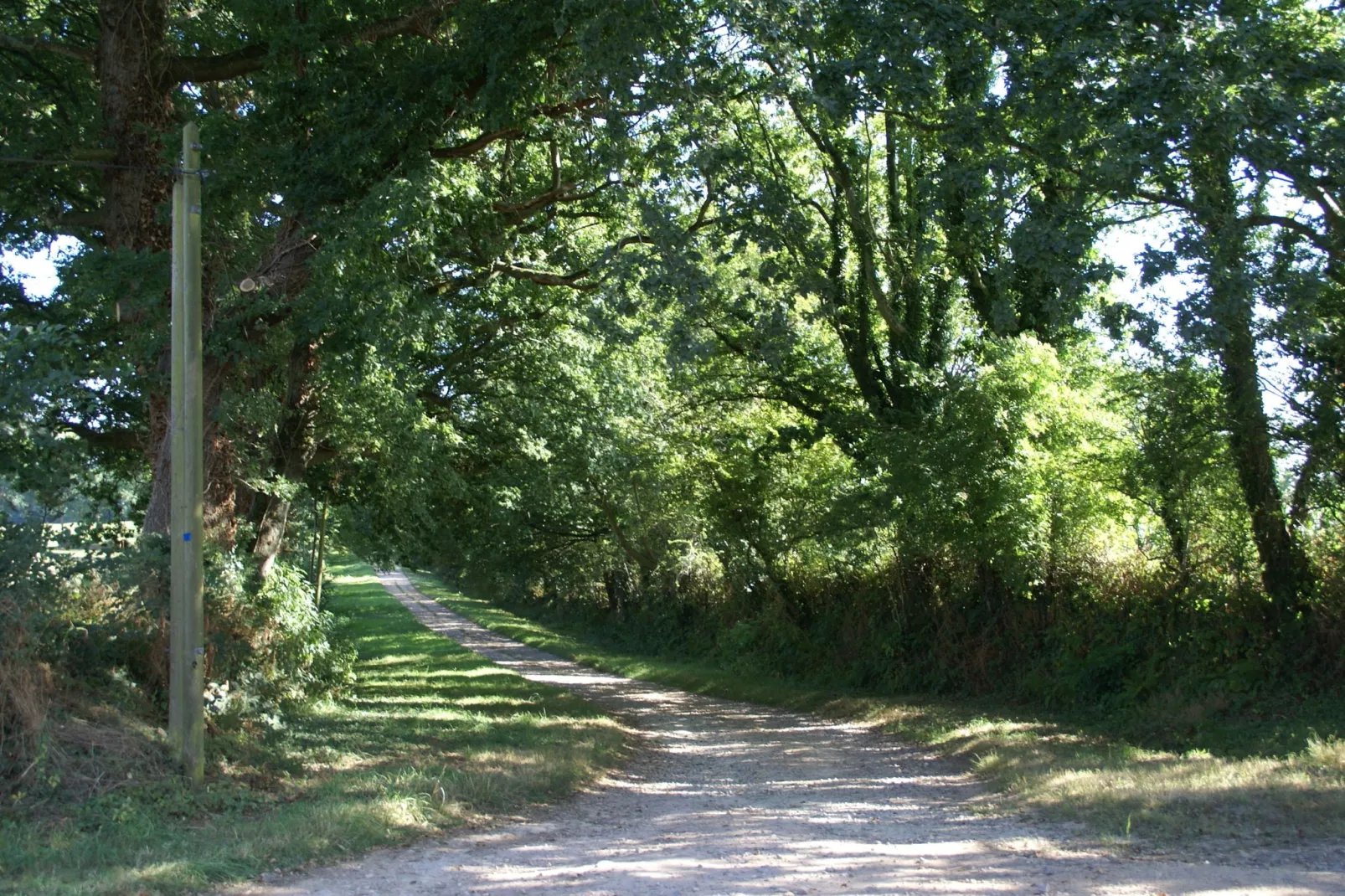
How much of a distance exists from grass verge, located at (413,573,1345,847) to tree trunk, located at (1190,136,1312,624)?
2586 mm

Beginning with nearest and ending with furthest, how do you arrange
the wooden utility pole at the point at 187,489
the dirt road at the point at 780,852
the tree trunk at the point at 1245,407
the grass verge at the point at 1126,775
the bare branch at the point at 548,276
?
the dirt road at the point at 780,852 < the grass verge at the point at 1126,775 < the wooden utility pole at the point at 187,489 < the tree trunk at the point at 1245,407 < the bare branch at the point at 548,276

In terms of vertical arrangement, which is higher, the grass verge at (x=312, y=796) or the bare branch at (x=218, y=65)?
the bare branch at (x=218, y=65)

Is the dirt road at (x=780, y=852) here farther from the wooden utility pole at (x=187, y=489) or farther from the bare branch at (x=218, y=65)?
the bare branch at (x=218, y=65)

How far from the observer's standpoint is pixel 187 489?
9805 mm

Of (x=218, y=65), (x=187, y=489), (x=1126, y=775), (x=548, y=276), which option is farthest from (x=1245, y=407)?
(x=218, y=65)

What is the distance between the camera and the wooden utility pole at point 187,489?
31.8 ft

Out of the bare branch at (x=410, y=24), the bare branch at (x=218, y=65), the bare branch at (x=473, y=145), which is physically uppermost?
the bare branch at (x=410, y=24)

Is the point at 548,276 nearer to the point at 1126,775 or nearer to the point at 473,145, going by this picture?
the point at 473,145

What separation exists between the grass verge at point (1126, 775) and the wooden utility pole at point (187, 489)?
24.3 feet

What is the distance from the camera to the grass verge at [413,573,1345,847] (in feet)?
26.4

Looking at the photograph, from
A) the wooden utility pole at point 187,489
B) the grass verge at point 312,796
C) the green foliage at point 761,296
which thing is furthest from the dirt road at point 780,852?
the green foliage at point 761,296

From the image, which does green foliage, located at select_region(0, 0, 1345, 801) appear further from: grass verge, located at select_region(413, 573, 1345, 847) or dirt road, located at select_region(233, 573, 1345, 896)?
dirt road, located at select_region(233, 573, 1345, 896)

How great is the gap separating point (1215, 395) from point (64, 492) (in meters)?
13.7

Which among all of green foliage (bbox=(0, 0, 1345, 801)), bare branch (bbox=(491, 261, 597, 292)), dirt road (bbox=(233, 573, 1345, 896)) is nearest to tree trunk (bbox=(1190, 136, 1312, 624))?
green foliage (bbox=(0, 0, 1345, 801))
